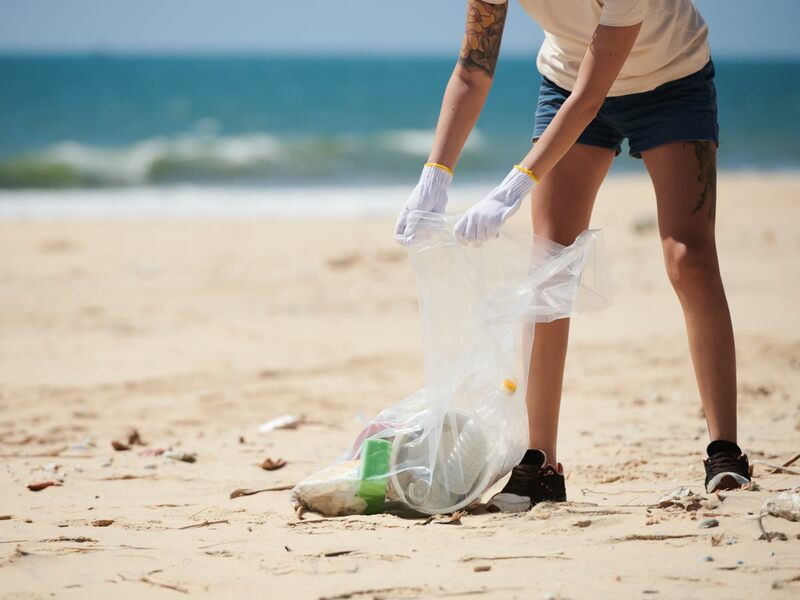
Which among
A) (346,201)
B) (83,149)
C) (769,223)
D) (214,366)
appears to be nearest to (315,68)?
(83,149)

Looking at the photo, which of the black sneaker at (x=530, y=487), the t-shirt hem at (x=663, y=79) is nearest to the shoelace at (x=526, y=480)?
the black sneaker at (x=530, y=487)

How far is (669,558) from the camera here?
196cm

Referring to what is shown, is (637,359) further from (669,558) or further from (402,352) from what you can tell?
(669,558)

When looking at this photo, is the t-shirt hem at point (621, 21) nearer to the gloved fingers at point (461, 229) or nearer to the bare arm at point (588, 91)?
the bare arm at point (588, 91)

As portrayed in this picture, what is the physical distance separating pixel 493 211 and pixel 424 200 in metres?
0.26

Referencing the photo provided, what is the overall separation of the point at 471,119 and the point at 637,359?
2515 millimetres

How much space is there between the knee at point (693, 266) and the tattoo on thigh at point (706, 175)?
0.32 feet

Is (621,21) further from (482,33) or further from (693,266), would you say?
(693,266)

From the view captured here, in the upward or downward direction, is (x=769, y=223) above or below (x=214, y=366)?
above

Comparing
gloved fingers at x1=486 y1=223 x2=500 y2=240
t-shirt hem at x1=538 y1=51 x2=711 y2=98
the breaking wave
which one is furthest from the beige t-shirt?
the breaking wave

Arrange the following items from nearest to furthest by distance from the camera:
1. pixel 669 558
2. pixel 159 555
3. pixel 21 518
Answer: pixel 669 558
pixel 159 555
pixel 21 518

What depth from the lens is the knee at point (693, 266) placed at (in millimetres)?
2383

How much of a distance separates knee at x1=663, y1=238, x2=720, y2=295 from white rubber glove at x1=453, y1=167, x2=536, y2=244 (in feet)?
1.53

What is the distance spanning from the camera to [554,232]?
99.7 inches
